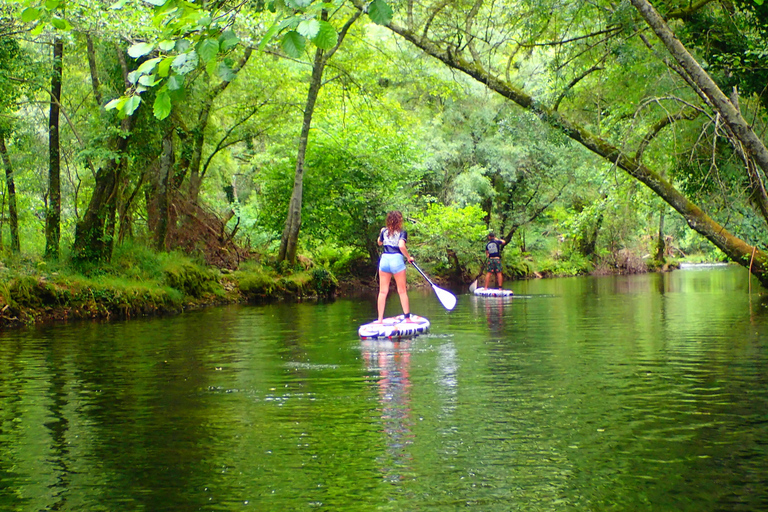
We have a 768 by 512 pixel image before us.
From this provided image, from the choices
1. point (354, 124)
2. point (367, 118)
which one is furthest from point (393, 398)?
point (354, 124)

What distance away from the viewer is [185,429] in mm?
5680

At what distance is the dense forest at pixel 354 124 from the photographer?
13.5 metres

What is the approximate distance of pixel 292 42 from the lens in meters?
3.66

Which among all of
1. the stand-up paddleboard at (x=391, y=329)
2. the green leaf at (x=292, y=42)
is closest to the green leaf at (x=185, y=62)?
the green leaf at (x=292, y=42)

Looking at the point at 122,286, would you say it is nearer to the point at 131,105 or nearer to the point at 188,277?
the point at 188,277

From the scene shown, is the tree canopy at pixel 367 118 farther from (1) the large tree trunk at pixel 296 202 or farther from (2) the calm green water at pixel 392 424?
(2) the calm green water at pixel 392 424

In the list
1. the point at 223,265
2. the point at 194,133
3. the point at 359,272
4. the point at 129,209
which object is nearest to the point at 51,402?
the point at 129,209

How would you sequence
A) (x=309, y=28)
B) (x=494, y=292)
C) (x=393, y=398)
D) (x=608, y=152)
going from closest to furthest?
(x=309, y=28) < (x=393, y=398) < (x=608, y=152) < (x=494, y=292)

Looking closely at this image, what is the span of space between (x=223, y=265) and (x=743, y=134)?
56.0 ft

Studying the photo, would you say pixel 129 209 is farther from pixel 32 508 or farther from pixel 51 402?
pixel 32 508

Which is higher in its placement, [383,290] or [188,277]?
[188,277]

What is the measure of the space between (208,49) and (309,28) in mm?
676

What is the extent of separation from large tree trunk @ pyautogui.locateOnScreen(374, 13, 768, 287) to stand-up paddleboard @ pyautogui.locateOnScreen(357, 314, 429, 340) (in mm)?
7132

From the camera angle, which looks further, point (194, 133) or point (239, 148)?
point (239, 148)
